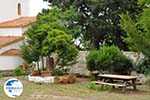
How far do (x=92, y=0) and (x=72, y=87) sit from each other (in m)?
7.20

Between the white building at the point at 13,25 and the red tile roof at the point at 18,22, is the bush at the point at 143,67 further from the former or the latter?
the red tile roof at the point at 18,22

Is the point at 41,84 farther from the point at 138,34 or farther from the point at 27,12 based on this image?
the point at 27,12

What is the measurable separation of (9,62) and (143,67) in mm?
10855

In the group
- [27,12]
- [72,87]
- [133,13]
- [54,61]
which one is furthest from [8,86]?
[27,12]

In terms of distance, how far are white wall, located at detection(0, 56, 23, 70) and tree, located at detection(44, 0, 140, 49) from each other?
5203 millimetres

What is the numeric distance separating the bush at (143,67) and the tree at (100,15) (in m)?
3.66

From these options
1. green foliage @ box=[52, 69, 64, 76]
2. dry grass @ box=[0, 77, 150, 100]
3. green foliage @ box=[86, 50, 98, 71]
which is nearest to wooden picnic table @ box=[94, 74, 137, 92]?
dry grass @ box=[0, 77, 150, 100]

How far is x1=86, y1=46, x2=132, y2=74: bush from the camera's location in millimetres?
24188

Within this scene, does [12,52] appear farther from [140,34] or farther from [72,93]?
[72,93]

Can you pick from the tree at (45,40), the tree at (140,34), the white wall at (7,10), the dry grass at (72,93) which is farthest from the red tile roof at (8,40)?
the tree at (140,34)

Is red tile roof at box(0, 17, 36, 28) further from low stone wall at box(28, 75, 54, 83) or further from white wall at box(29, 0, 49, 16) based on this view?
low stone wall at box(28, 75, 54, 83)

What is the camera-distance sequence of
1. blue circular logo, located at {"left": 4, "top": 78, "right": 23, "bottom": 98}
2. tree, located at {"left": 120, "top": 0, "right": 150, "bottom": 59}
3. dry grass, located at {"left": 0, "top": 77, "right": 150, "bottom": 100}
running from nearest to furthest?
blue circular logo, located at {"left": 4, "top": 78, "right": 23, "bottom": 98}
dry grass, located at {"left": 0, "top": 77, "right": 150, "bottom": 100}
tree, located at {"left": 120, "top": 0, "right": 150, "bottom": 59}

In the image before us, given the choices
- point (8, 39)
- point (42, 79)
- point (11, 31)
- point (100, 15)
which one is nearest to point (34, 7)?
point (11, 31)

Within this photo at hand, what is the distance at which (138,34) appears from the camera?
22.4m
